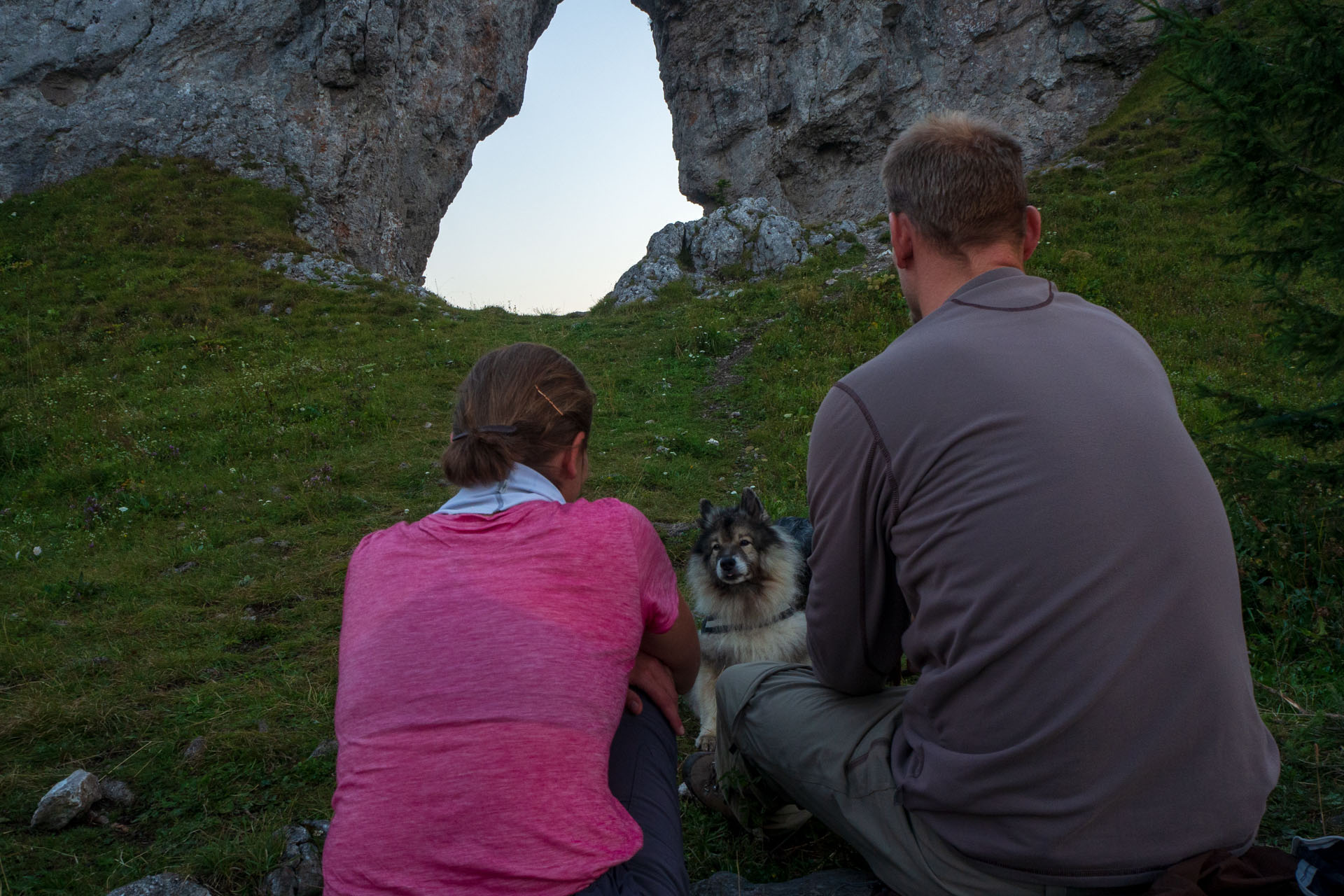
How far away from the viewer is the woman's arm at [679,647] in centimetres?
253

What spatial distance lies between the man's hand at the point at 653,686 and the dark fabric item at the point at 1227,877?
1.41 meters

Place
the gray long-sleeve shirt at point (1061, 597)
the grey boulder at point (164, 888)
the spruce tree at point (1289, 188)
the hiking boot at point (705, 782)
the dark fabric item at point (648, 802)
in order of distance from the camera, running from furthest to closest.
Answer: the spruce tree at point (1289, 188)
the hiking boot at point (705, 782)
the grey boulder at point (164, 888)
the dark fabric item at point (648, 802)
the gray long-sleeve shirt at point (1061, 597)

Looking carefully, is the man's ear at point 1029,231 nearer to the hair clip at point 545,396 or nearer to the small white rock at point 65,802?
the hair clip at point 545,396

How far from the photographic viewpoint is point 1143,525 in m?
1.73

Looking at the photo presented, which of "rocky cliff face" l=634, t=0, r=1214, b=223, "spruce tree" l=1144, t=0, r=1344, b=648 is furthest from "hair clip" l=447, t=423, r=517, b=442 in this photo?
"rocky cliff face" l=634, t=0, r=1214, b=223

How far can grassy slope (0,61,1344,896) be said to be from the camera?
11.9 feet

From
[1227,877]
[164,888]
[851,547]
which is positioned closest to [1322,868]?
[1227,877]

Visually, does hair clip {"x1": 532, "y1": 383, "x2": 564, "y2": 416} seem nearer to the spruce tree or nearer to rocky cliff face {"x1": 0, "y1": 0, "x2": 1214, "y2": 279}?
the spruce tree

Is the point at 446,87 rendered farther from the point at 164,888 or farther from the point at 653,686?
the point at 653,686

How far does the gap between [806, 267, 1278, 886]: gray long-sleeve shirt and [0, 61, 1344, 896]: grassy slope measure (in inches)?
53.2

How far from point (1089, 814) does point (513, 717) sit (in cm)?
128

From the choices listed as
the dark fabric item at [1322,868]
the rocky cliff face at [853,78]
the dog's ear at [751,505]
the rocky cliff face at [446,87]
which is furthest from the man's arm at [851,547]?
the rocky cliff face at [853,78]

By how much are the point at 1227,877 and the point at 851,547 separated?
101 centimetres

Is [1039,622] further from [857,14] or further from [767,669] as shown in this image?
[857,14]
